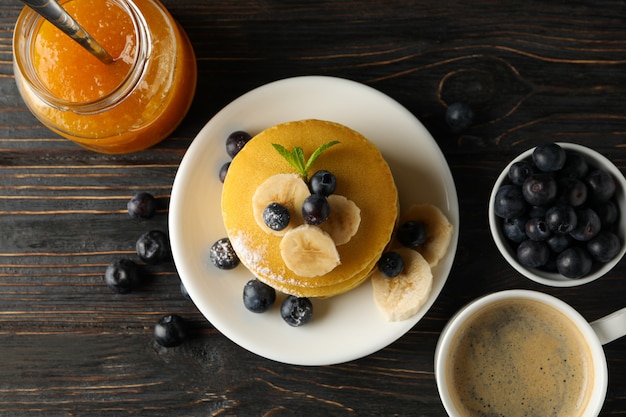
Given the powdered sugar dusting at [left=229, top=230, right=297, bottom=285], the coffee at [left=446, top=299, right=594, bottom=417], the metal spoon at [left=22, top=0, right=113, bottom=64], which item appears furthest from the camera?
the coffee at [left=446, top=299, right=594, bottom=417]

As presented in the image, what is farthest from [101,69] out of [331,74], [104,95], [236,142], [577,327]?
[577,327]

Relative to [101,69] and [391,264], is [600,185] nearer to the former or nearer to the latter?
[391,264]

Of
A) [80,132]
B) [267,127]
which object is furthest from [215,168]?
[80,132]

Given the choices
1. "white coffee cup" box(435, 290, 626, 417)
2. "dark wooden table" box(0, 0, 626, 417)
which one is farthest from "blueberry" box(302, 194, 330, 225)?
"dark wooden table" box(0, 0, 626, 417)

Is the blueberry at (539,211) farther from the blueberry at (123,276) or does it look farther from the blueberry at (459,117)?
the blueberry at (123,276)

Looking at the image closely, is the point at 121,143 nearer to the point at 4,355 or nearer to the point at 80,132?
the point at 80,132

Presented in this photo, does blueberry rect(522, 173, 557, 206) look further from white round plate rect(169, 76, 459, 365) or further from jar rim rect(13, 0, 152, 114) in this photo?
jar rim rect(13, 0, 152, 114)

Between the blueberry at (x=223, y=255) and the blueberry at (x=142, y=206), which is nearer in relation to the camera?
the blueberry at (x=223, y=255)

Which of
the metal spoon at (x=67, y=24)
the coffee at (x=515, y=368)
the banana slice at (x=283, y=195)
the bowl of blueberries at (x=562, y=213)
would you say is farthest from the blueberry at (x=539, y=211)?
the metal spoon at (x=67, y=24)
